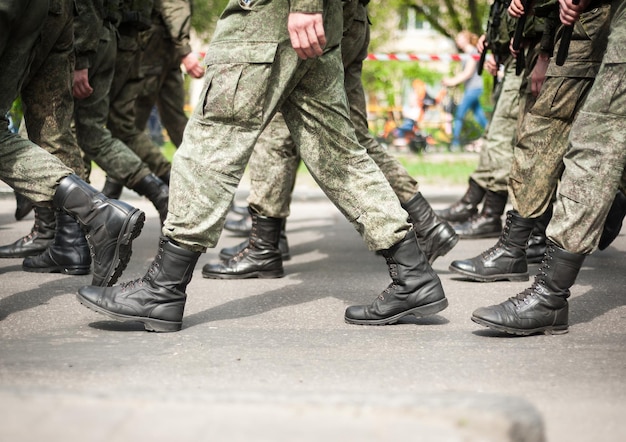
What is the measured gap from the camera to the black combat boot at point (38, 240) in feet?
18.7

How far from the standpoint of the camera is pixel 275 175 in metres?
5.30

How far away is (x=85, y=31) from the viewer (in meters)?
5.59

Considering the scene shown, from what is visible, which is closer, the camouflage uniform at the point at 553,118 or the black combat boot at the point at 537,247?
the camouflage uniform at the point at 553,118

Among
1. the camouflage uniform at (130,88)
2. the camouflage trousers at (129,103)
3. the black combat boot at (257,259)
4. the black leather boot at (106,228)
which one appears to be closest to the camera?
the black leather boot at (106,228)

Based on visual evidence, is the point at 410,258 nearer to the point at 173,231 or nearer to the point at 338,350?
the point at 338,350

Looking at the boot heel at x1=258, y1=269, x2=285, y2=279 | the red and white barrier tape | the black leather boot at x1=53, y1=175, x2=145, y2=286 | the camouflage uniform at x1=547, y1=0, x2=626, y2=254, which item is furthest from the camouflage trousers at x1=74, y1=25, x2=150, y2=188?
the red and white barrier tape

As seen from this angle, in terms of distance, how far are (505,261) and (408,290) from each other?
1.28 m

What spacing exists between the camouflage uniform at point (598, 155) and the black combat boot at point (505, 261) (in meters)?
1.37

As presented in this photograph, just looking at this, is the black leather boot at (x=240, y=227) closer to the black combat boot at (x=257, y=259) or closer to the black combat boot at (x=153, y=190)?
the black combat boot at (x=153, y=190)

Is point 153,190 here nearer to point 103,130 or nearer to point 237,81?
point 103,130

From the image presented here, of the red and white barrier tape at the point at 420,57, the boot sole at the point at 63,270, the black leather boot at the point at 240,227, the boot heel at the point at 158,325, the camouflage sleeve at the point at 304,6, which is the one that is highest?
the camouflage sleeve at the point at 304,6

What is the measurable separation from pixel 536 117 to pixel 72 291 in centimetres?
237

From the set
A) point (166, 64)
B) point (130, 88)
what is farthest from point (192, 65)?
point (130, 88)

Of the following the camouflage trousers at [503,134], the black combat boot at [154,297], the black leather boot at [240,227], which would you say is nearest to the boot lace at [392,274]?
the black combat boot at [154,297]
